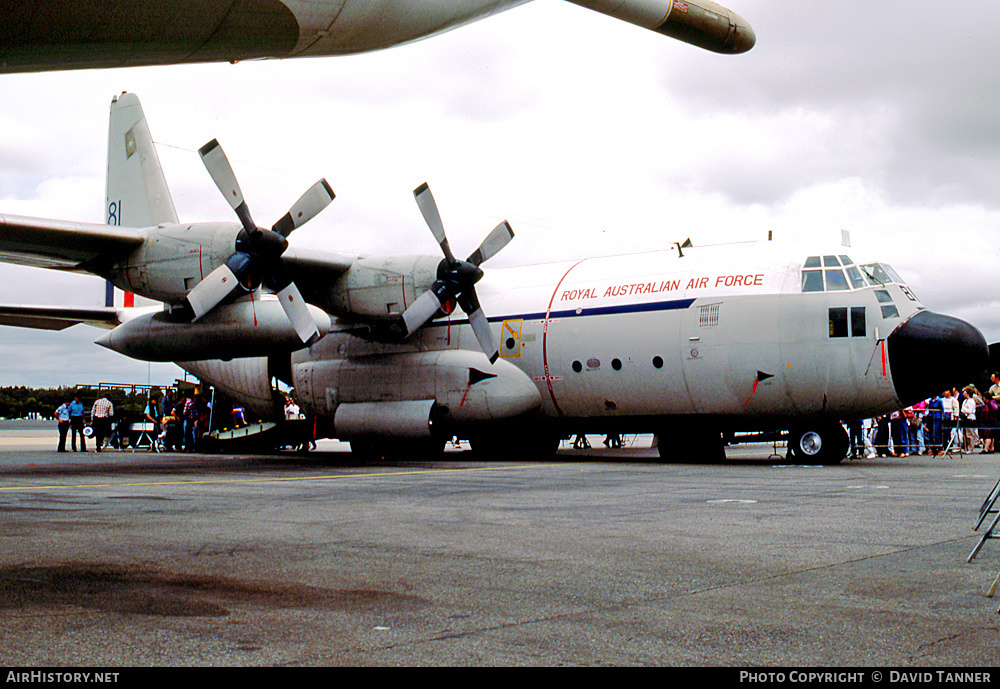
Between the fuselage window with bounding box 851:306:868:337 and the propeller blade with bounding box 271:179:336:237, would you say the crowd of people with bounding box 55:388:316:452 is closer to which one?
the propeller blade with bounding box 271:179:336:237

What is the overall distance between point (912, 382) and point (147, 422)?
24.3 metres

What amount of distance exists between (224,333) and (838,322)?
11.3 metres

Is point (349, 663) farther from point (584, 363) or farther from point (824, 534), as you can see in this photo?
point (584, 363)

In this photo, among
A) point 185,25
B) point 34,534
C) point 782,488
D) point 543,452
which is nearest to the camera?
point 185,25

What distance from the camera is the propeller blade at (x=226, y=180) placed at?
15688mm

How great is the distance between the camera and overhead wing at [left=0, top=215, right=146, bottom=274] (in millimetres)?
14930

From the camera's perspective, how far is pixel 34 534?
7.33 meters

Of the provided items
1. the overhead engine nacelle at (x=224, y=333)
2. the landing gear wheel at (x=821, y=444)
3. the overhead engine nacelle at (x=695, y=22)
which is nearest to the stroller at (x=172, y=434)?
the overhead engine nacelle at (x=224, y=333)

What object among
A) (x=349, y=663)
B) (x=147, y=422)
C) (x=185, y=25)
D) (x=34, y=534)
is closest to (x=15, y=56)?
(x=185, y=25)

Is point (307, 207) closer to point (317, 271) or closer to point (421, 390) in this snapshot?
point (317, 271)

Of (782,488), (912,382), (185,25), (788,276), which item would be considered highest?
(788,276)

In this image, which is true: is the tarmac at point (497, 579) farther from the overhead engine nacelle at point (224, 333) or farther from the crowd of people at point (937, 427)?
the crowd of people at point (937, 427)

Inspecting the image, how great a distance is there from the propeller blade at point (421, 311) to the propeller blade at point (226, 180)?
3601 mm

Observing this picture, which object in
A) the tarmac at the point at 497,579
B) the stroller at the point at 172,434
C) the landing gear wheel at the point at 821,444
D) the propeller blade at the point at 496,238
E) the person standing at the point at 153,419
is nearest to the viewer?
the tarmac at the point at 497,579
